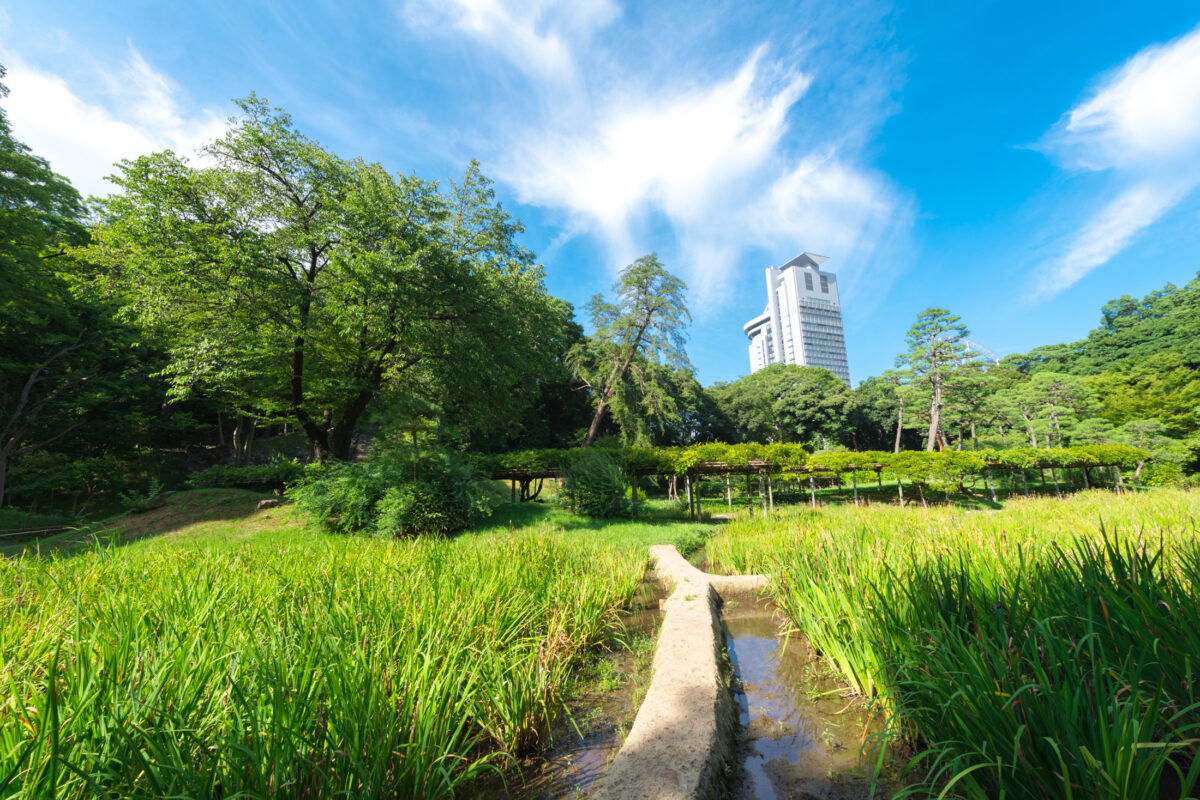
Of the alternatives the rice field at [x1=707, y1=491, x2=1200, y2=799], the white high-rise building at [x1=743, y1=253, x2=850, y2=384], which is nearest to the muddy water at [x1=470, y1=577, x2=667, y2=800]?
the rice field at [x1=707, y1=491, x2=1200, y2=799]

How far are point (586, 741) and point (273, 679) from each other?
2134mm

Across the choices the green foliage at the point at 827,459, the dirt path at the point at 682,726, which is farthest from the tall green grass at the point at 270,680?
the green foliage at the point at 827,459

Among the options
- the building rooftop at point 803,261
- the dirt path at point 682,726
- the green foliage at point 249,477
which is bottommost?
the dirt path at point 682,726

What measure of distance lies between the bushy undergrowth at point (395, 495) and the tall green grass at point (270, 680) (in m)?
6.30

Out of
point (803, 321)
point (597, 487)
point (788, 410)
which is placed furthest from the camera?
point (803, 321)

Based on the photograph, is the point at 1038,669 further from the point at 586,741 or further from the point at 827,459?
the point at 827,459

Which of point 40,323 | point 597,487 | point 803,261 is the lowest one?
point 597,487

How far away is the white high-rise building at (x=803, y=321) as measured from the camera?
389ft

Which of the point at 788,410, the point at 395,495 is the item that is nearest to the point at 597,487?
the point at 395,495

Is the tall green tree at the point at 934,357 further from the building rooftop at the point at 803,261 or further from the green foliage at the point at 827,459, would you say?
the building rooftop at the point at 803,261

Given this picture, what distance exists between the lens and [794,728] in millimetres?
3096

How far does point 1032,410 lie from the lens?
26641mm

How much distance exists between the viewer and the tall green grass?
145cm

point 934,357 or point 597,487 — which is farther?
point 934,357
